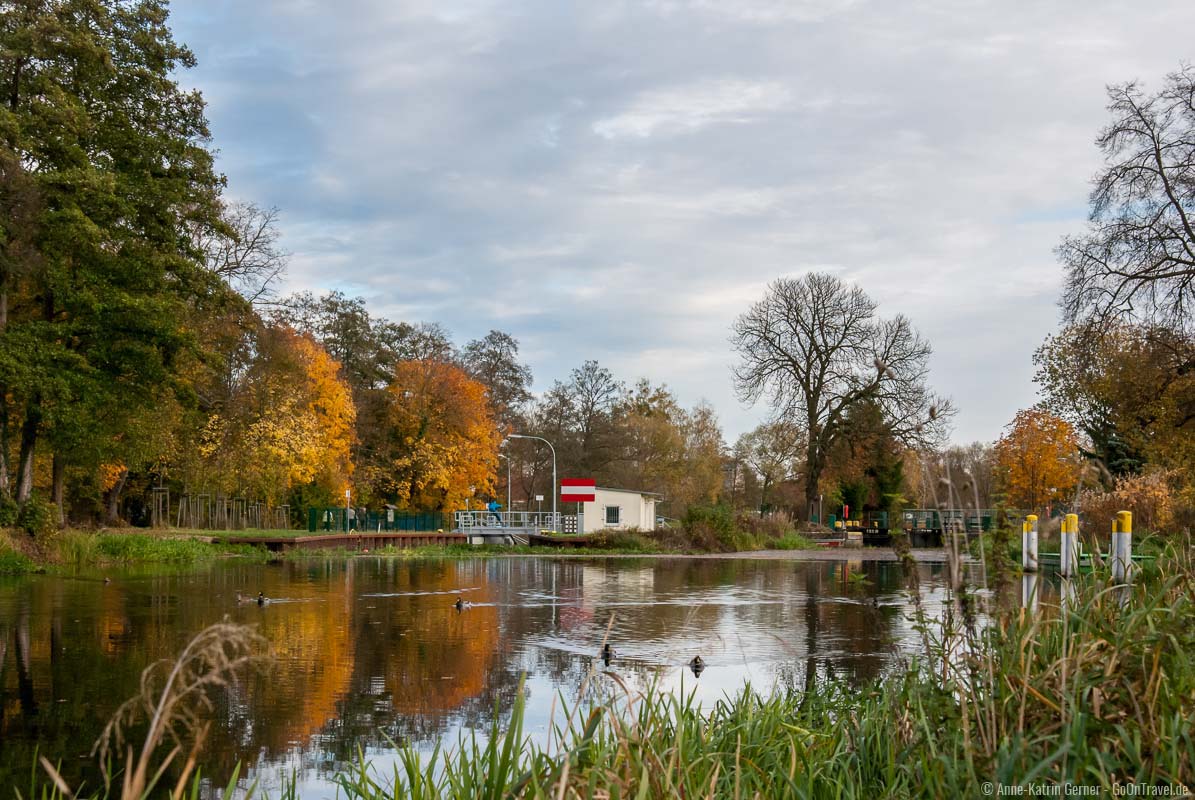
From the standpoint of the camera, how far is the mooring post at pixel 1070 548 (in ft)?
19.8

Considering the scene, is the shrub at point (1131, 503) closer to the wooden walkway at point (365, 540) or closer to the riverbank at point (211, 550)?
the riverbank at point (211, 550)

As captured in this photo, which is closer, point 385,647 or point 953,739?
point 953,739

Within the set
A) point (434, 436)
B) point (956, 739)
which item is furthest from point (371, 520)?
point (956, 739)

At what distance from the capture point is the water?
738 centimetres

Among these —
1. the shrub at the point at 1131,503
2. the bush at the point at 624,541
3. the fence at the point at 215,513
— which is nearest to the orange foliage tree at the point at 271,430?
the fence at the point at 215,513

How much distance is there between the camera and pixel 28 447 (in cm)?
2627

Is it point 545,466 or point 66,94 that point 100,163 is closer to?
point 66,94

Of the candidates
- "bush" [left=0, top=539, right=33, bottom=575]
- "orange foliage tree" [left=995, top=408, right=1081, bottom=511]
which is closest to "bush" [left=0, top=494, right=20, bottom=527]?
"bush" [left=0, top=539, right=33, bottom=575]

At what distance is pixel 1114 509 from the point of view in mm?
24859

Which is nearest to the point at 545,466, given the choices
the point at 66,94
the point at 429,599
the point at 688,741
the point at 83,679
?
the point at 66,94

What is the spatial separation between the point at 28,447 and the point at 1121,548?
26.0 meters

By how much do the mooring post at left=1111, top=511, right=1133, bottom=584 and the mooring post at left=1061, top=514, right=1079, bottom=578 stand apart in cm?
23

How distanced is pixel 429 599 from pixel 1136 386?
24.1 m

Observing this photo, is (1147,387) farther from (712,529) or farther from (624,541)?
(624,541)
